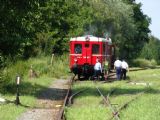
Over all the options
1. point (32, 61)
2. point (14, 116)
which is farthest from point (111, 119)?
point (32, 61)

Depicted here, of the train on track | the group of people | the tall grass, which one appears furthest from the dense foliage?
the group of people

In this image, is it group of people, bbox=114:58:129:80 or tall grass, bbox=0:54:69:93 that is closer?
tall grass, bbox=0:54:69:93

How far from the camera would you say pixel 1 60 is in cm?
2620

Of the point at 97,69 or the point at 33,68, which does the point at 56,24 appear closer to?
the point at 33,68

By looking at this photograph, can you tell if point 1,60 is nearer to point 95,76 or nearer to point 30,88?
point 30,88

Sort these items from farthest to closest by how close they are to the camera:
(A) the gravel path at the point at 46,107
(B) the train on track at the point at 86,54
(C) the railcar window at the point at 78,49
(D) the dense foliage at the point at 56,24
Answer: (C) the railcar window at the point at 78,49 → (B) the train on track at the point at 86,54 → (D) the dense foliage at the point at 56,24 → (A) the gravel path at the point at 46,107

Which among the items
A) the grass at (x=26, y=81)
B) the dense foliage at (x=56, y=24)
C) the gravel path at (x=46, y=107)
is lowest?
the gravel path at (x=46, y=107)

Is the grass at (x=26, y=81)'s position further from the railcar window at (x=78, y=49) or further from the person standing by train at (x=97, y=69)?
the person standing by train at (x=97, y=69)

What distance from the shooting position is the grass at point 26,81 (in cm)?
1899

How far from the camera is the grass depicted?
62.3 ft

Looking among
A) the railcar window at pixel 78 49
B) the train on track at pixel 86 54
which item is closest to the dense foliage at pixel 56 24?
the railcar window at pixel 78 49

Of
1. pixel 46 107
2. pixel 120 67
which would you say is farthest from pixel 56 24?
pixel 46 107

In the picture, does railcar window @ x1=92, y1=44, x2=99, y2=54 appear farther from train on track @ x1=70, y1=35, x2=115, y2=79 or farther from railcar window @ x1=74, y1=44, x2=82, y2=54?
railcar window @ x1=74, y1=44, x2=82, y2=54

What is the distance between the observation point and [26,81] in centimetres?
3250
